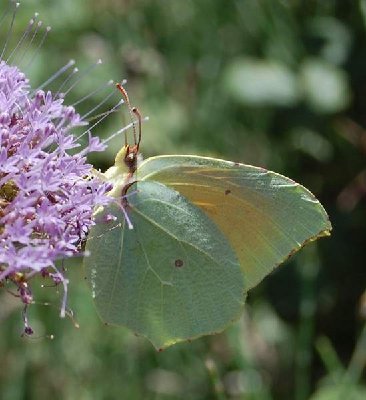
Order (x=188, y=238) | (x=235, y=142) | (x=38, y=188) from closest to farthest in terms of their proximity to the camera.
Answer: (x=38, y=188), (x=188, y=238), (x=235, y=142)

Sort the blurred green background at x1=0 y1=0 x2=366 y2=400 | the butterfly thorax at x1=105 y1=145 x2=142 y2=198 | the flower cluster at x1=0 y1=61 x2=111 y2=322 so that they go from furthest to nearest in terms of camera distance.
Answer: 1. the blurred green background at x1=0 y1=0 x2=366 y2=400
2. the butterfly thorax at x1=105 y1=145 x2=142 y2=198
3. the flower cluster at x1=0 y1=61 x2=111 y2=322

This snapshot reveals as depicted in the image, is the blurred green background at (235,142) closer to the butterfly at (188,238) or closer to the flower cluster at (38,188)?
the butterfly at (188,238)

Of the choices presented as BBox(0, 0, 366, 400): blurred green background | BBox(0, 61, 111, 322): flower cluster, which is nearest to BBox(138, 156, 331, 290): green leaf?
BBox(0, 61, 111, 322): flower cluster

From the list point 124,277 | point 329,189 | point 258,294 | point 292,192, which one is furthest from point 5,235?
point 329,189

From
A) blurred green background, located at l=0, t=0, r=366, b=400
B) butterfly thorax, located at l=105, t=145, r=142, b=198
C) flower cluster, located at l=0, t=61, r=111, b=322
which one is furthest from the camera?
blurred green background, located at l=0, t=0, r=366, b=400

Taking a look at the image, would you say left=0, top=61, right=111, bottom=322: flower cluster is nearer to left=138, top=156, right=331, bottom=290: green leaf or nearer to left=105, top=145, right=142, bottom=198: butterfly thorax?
left=105, top=145, right=142, bottom=198: butterfly thorax

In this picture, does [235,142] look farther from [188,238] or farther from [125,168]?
[125,168]

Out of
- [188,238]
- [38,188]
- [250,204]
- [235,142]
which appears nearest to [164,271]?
[188,238]
